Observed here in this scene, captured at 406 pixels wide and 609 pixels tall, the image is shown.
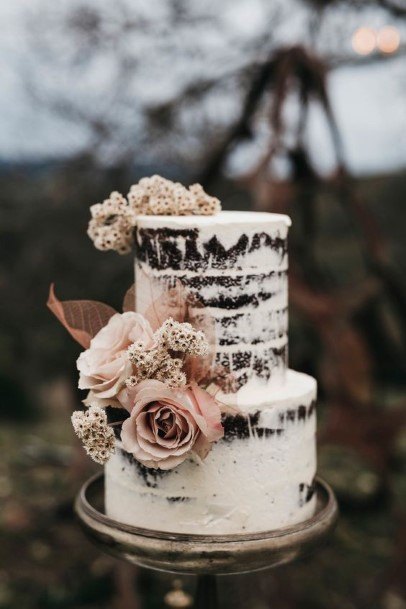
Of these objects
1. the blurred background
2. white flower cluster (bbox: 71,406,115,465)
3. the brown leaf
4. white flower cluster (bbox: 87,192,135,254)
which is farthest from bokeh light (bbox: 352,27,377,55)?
white flower cluster (bbox: 71,406,115,465)

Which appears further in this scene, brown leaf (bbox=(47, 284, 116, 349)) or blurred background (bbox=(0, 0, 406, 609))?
blurred background (bbox=(0, 0, 406, 609))

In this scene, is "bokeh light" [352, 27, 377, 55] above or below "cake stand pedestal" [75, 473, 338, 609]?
above

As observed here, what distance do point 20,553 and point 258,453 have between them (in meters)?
2.54

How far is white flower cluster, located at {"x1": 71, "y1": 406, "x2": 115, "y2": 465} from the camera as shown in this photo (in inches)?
46.9

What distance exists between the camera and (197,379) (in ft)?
4.20

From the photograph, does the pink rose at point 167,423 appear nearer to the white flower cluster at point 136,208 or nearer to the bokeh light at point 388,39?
the white flower cluster at point 136,208

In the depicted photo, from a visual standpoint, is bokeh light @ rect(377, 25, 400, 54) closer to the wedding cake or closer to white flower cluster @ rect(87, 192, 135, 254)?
the wedding cake

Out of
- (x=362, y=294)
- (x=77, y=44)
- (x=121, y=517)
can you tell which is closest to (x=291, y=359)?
(x=362, y=294)

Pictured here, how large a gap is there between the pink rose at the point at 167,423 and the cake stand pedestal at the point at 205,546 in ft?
0.43

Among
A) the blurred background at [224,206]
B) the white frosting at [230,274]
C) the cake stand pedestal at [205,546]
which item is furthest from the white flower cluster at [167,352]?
the blurred background at [224,206]

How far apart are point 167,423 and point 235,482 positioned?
222mm

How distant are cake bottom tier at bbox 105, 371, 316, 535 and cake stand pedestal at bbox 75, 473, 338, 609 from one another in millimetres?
62

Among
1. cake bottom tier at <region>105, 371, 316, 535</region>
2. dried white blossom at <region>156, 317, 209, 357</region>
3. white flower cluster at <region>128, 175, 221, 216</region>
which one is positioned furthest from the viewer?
white flower cluster at <region>128, 175, 221, 216</region>

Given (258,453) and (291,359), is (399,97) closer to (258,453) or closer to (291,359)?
(291,359)
